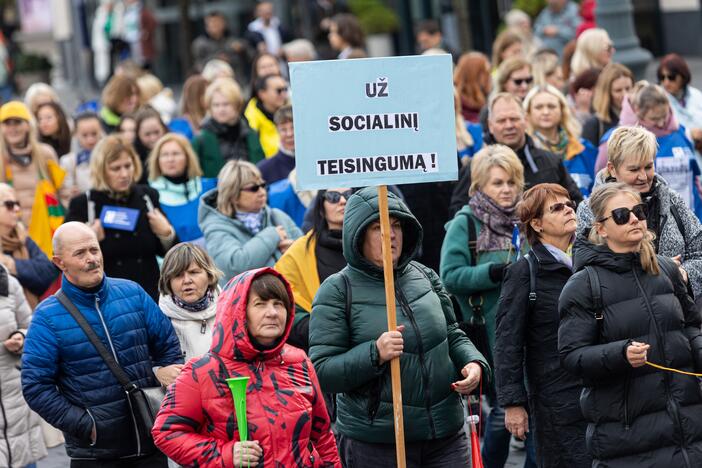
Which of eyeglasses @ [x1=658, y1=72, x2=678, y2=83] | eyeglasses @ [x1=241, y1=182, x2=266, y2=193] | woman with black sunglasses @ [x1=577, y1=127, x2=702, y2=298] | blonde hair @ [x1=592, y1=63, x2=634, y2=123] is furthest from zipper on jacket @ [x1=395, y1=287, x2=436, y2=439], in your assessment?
eyeglasses @ [x1=658, y1=72, x2=678, y2=83]

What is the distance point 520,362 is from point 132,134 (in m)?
6.60

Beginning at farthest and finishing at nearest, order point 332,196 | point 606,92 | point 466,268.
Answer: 1. point 606,92
2. point 466,268
3. point 332,196

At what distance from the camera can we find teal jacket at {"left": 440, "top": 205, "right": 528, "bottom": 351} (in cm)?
830

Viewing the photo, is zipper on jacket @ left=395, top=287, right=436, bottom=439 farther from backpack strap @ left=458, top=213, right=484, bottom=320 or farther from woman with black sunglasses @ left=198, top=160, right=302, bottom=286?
woman with black sunglasses @ left=198, top=160, right=302, bottom=286

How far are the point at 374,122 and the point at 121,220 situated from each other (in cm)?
390

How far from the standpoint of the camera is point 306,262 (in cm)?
803

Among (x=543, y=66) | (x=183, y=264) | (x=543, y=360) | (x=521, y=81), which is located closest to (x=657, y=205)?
(x=543, y=360)

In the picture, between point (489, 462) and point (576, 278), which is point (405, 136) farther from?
point (489, 462)

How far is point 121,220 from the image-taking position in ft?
32.1

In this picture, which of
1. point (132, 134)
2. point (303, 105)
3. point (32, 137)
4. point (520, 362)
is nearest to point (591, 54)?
point (132, 134)

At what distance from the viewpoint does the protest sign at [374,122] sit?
6.21 metres

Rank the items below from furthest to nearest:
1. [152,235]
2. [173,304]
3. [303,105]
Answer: [152,235] < [173,304] < [303,105]

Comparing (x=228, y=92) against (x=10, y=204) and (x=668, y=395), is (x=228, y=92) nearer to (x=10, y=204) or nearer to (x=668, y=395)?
(x=10, y=204)

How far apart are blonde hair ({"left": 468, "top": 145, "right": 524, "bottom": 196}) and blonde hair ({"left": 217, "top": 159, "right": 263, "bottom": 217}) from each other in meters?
1.40
